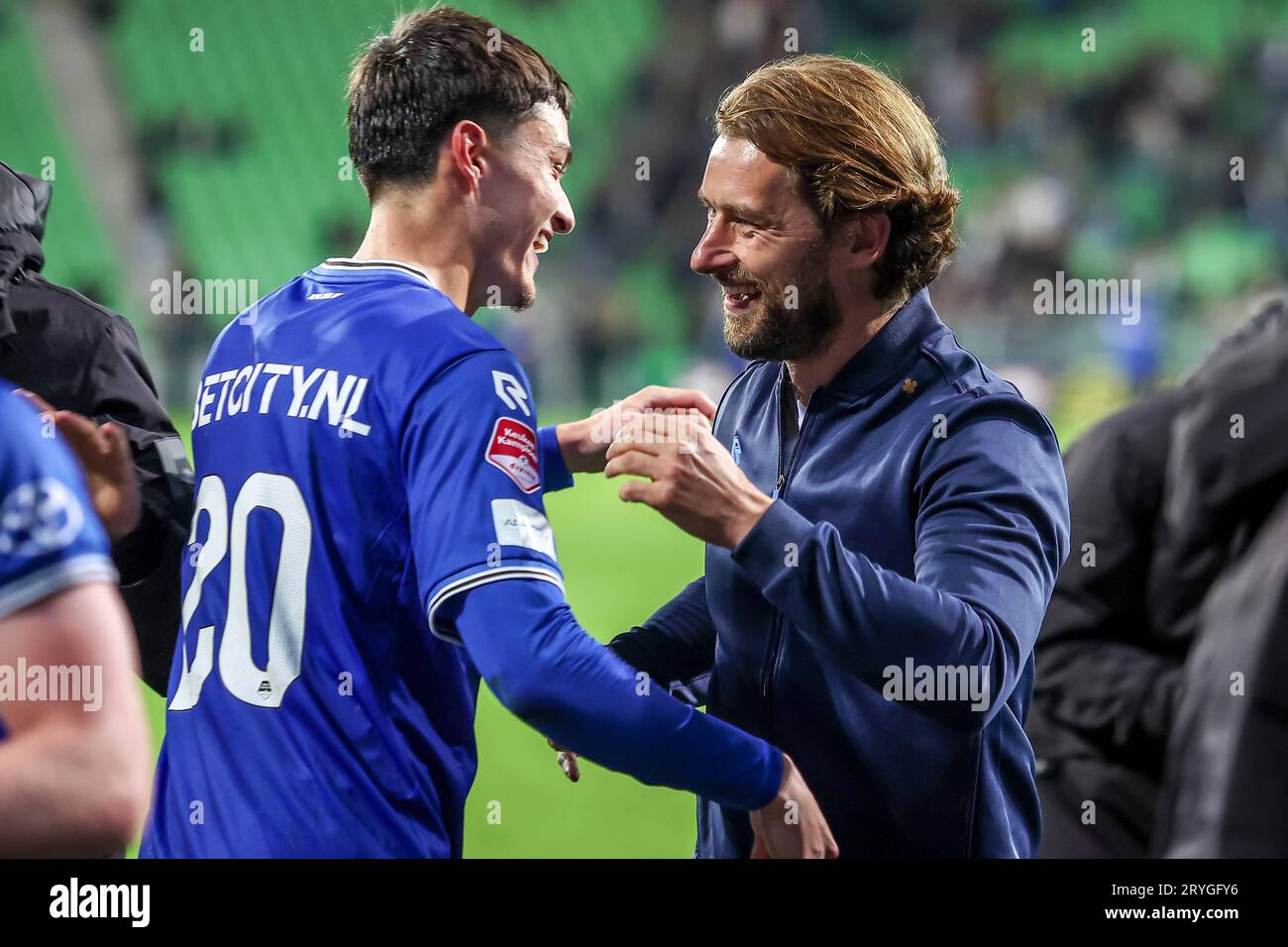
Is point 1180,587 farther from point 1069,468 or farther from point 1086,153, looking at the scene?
point 1086,153

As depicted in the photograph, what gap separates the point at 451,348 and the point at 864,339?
64 centimetres

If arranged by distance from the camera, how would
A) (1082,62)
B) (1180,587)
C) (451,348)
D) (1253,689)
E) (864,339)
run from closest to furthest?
(1253,689), (451,348), (864,339), (1180,587), (1082,62)

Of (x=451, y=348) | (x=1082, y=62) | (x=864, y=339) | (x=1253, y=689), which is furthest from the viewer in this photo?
(x=1082, y=62)

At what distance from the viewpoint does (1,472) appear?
3.56 feet

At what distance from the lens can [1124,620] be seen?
8.36ft

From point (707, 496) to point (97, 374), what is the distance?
1027 mm

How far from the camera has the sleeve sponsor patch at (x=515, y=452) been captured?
1.53 meters

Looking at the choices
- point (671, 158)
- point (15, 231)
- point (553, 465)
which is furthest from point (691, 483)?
point (671, 158)

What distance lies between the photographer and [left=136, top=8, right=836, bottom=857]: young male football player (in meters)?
1.50

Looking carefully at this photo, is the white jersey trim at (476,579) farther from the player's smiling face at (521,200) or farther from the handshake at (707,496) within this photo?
the player's smiling face at (521,200)

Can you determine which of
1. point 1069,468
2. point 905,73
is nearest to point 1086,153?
point 905,73

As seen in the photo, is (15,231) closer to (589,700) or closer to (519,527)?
(519,527)

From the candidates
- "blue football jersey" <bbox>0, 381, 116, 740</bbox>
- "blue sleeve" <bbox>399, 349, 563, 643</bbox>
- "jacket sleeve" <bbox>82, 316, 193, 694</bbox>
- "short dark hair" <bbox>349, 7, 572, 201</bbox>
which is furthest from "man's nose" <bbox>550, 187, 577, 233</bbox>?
"blue football jersey" <bbox>0, 381, 116, 740</bbox>

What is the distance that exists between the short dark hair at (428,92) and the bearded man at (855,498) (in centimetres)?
32
